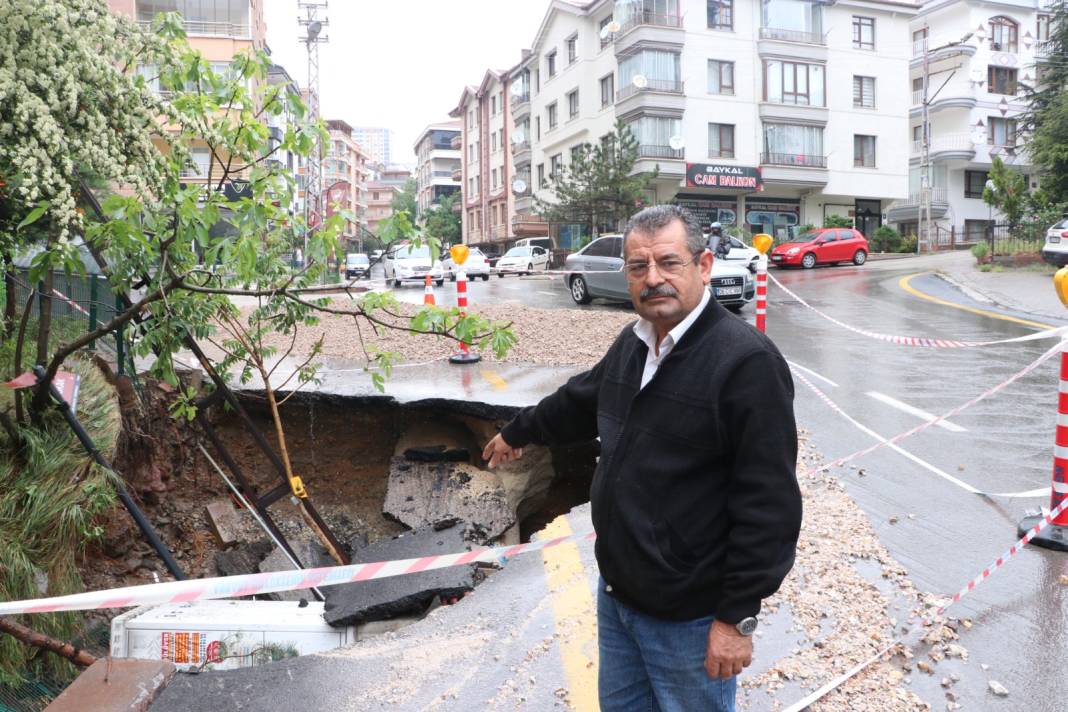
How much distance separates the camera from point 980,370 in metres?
10.2

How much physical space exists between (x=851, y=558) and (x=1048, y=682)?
125 centimetres

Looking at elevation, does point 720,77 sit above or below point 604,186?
above

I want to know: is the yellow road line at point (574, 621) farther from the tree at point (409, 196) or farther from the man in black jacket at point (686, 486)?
the tree at point (409, 196)

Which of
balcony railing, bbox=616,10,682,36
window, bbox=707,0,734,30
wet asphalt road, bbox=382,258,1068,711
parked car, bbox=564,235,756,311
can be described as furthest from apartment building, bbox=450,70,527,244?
wet asphalt road, bbox=382,258,1068,711

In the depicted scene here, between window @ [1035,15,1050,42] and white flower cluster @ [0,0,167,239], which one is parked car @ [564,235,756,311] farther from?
window @ [1035,15,1050,42]

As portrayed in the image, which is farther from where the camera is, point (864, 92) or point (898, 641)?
point (864, 92)

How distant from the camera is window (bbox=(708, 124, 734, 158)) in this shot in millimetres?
40281

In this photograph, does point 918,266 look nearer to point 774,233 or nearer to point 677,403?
point 774,233

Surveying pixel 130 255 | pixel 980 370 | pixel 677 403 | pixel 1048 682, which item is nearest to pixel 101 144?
pixel 130 255

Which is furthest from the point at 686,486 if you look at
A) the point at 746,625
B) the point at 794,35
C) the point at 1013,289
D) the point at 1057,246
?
the point at 794,35

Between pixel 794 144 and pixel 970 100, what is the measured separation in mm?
12509

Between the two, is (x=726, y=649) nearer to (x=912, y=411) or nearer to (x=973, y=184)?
(x=912, y=411)

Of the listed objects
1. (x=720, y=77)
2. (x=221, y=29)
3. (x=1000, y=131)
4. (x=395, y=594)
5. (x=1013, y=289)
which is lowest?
(x=395, y=594)

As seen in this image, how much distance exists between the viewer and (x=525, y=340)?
40.5ft
